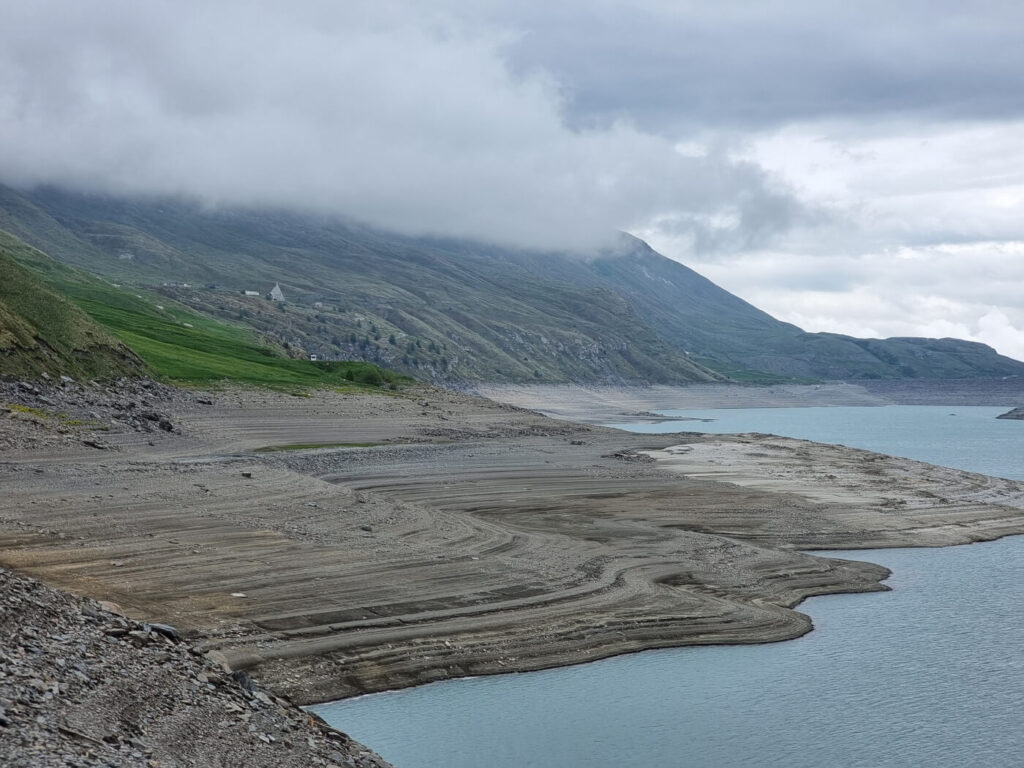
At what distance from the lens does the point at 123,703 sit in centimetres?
1909

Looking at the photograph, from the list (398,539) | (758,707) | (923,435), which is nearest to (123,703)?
(758,707)

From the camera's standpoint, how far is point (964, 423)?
185750 millimetres

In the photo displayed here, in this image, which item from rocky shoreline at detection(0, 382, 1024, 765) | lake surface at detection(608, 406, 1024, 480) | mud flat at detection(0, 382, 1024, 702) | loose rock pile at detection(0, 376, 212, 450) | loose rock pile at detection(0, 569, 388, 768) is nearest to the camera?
loose rock pile at detection(0, 569, 388, 768)

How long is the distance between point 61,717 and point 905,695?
22025 millimetres

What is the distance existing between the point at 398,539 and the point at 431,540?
1336mm

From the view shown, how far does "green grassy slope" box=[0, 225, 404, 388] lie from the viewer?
66000mm

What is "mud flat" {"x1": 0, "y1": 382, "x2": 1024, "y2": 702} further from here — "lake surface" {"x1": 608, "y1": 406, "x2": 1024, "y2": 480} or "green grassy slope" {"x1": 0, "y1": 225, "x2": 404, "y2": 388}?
"lake surface" {"x1": 608, "y1": 406, "x2": 1024, "y2": 480}

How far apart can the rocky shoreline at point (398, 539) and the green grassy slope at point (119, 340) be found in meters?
3.42

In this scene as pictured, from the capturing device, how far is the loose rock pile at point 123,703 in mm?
16859

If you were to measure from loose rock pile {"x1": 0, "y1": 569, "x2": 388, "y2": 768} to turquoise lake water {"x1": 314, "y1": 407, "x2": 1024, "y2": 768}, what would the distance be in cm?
378

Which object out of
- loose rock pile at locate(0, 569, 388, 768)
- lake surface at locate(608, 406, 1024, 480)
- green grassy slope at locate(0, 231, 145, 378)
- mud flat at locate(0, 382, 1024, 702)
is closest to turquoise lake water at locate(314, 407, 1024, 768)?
mud flat at locate(0, 382, 1024, 702)

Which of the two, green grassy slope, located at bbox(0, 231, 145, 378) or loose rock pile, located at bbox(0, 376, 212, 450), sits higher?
green grassy slope, located at bbox(0, 231, 145, 378)

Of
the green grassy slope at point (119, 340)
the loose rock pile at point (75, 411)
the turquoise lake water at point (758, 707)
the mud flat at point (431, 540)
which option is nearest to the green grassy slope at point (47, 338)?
the green grassy slope at point (119, 340)

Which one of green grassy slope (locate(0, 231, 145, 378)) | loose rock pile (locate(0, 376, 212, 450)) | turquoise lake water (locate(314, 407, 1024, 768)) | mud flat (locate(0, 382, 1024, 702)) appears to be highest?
green grassy slope (locate(0, 231, 145, 378))
